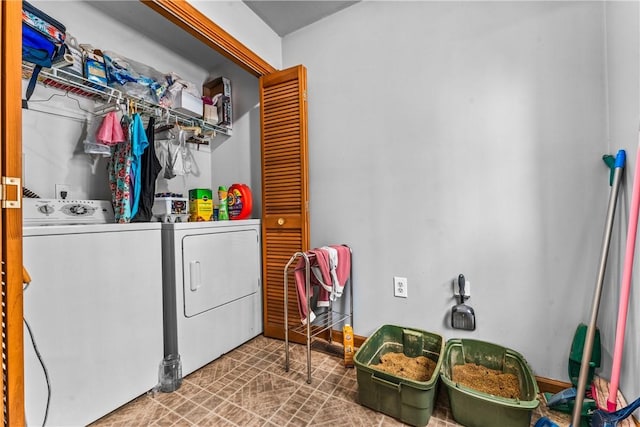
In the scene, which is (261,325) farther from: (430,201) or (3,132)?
(3,132)

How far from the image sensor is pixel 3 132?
835 millimetres

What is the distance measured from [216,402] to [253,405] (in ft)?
0.69

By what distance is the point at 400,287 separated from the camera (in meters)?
1.90

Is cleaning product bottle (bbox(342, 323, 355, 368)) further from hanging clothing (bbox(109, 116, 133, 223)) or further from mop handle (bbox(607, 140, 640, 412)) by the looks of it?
hanging clothing (bbox(109, 116, 133, 223))

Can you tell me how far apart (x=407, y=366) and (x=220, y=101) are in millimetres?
2584

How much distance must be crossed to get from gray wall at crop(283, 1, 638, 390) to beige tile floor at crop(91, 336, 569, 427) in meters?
0.50

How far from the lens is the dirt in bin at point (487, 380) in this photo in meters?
1.39

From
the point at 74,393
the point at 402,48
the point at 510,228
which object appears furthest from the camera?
the point at 402,48

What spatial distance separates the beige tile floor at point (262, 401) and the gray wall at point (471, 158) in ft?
1.65

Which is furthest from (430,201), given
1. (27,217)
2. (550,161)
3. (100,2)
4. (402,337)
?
(100,2)

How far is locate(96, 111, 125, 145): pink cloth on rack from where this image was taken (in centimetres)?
170

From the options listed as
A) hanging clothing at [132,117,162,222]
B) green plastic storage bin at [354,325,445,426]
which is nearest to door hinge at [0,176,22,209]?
hanging clothing at [132,117,162,222]

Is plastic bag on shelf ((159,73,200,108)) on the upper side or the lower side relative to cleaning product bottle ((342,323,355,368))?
upper

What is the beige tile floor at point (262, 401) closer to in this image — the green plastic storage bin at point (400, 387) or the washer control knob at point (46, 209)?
the green plastic storage bin at point (400, 387)
